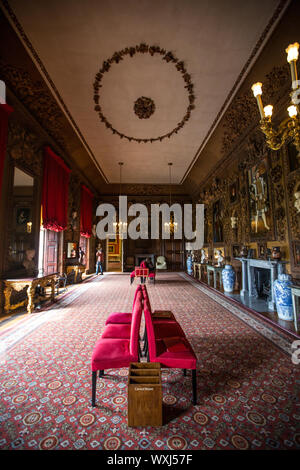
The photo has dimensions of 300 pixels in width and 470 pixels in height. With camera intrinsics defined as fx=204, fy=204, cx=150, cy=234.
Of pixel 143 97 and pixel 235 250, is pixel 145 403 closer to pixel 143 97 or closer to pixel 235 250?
pixel 235 250

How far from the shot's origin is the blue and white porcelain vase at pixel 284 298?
376cm

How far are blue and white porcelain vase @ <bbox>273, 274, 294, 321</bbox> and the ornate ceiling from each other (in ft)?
15.0

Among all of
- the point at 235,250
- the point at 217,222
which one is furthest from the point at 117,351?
the point at 217,222

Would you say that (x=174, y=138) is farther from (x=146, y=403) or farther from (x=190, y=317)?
(x=146, y=403)

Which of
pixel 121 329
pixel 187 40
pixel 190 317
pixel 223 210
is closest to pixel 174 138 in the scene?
pixel 223 210

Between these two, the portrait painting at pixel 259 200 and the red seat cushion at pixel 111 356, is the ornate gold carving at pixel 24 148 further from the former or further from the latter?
the portrait painting at pixel 259 200

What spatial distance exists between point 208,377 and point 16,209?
5240 mm

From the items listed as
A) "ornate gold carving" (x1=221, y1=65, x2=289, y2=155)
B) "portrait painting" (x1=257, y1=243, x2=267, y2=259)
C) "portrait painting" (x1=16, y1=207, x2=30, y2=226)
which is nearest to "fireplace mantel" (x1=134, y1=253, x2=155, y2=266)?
"ornate gold carving" (x1=221, y1=65, x2=289, y2=155)

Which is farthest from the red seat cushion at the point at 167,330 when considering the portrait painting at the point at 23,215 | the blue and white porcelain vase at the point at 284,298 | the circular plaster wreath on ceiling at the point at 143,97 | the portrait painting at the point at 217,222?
the portrait painting at the point at 217,222

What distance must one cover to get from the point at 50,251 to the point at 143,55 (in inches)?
247

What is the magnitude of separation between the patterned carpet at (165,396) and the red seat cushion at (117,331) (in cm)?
43

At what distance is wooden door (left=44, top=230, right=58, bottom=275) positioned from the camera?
7.00 metres

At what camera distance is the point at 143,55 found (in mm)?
4332

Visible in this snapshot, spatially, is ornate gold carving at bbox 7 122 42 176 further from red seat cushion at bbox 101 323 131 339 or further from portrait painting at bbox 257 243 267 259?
portrait painting at bbox 257 243 267 259
